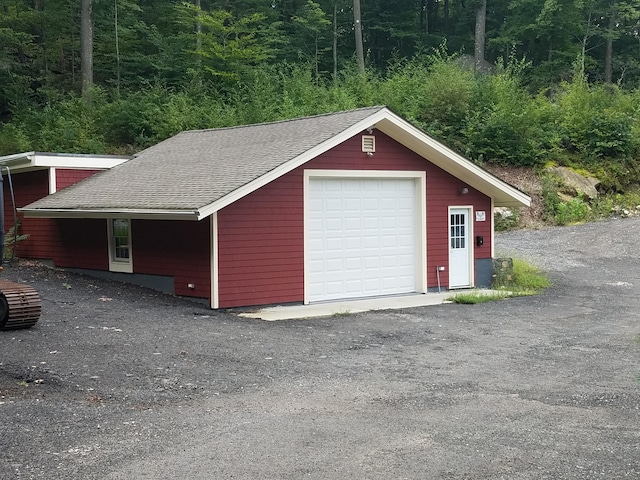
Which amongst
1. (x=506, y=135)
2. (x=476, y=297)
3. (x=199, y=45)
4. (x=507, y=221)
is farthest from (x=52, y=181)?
(x=506, y=135)

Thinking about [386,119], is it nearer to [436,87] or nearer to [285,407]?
[285,407]

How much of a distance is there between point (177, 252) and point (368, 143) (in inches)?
170

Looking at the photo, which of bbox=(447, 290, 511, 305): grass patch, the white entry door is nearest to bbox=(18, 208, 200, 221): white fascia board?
bbox=(447, 290, 511, 305): grass patch

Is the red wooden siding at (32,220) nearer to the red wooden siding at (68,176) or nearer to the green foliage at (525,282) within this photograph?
the red wooden siding at (68,176)

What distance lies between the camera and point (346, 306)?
13984mm

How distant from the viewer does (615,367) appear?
8.77m

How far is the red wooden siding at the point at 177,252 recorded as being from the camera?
13336 mm

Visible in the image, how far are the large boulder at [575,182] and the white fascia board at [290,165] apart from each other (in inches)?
537

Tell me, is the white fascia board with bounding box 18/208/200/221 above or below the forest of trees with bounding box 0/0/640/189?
below

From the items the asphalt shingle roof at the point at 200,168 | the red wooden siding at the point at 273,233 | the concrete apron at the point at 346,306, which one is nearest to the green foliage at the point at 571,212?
the concrete apron at the point at 346,306

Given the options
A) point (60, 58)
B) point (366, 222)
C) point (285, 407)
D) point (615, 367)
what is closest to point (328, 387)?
point (285, 407)

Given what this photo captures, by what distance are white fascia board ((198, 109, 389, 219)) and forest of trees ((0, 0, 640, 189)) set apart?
12.2 meters

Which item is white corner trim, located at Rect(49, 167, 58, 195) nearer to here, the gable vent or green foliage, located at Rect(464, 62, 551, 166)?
the gable vent

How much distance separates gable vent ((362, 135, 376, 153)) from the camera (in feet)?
48.8
